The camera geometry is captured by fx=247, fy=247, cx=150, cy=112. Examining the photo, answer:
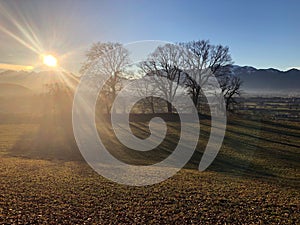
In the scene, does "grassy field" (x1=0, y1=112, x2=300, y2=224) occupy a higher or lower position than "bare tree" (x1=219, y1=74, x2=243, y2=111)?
lower

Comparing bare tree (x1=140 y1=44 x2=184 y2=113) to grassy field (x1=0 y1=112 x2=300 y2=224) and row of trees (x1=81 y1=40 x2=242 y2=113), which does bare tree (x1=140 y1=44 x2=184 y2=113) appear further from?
grassy field (x1=0 y1=112 x2=300 y2=224)

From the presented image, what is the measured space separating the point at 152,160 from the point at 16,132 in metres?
17.5

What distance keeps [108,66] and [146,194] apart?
29.1 m

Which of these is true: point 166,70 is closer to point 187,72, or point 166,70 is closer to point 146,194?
point 187,72

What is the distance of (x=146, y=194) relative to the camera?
33.5 ft

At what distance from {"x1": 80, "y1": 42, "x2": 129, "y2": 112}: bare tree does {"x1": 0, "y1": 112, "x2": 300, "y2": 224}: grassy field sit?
57.8 feet

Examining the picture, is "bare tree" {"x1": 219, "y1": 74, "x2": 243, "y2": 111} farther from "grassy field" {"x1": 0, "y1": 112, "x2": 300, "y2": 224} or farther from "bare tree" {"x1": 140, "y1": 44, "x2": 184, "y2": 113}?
"grassy field" {"x1": 0, "y1": 112, "x2": 300, "y2": 224}

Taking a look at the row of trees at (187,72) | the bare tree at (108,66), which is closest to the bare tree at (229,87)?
the row of trees at (187,72)

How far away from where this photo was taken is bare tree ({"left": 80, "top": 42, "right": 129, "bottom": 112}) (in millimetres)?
36156

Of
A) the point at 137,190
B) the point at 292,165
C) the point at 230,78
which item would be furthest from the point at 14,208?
the point at 230,78

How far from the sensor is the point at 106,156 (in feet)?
61.6

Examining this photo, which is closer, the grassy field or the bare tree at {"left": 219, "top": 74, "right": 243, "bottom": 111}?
the grassy field

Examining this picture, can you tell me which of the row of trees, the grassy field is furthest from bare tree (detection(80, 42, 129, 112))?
the grassy field

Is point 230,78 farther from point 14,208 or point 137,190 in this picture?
point 14,208
